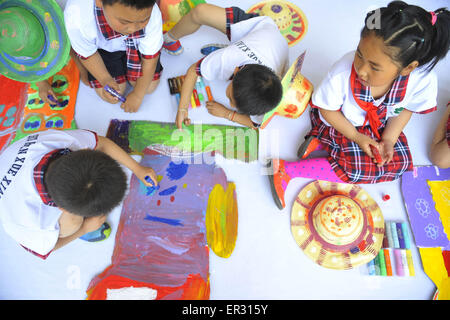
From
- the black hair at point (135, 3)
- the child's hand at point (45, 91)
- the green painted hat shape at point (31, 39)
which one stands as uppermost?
the black hair at point (135, 3)

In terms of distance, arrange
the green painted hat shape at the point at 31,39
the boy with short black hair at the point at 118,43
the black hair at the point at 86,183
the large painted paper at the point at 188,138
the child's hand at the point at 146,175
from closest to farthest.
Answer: the black hair at the point at 86,183
the boy with short black hair at the point at 118,43
the green painted hat shape at the point at 31,39
the child's hand at the point at 146,175
the large painted paper at the point at 188,138

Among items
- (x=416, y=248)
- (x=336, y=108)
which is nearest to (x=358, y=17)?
(x=336, y=108)

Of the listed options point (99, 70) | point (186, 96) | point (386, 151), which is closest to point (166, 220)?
point (186, 96)

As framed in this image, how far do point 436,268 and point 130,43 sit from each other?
4.33 ft

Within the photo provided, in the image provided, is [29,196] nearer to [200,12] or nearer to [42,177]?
[42,177]

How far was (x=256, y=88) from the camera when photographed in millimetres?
912

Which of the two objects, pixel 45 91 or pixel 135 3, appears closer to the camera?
pixel 135 3

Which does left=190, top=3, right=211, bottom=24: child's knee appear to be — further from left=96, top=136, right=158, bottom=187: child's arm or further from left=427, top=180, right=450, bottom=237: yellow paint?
left=427, top=180, right=450, bottom=237: yellow paint

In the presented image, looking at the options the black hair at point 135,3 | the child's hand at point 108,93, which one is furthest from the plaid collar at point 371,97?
the child's hand at point 108,93

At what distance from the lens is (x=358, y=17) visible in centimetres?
142

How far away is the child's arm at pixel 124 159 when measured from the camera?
3.25ft

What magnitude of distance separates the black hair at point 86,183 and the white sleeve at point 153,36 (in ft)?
1.52

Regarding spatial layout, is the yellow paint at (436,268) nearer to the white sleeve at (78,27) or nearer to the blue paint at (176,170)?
the blue paint at (176,170)

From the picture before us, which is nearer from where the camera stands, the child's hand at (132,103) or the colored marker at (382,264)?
the colored marker at (382,264)
